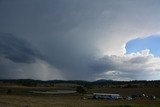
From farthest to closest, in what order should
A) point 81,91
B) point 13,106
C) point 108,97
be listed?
1. point 81,91
2. point 108,97
3. point 13,106

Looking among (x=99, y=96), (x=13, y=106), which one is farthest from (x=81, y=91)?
(x=13, y=106)

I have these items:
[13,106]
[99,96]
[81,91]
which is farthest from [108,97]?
[13,106]

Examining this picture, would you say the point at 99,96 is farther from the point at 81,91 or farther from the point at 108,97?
the point at 81,91

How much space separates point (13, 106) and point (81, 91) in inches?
4549

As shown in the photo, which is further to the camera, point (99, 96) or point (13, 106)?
point (99, 96)

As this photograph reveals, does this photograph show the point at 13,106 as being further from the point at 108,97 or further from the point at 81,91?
the point at 81,91

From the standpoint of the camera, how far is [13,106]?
65.6 meters

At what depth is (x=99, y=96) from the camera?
139 meters

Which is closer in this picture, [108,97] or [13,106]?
[13,106]

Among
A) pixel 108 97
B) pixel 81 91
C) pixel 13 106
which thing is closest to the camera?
pixel 13 106

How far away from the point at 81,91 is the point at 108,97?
4332 cm

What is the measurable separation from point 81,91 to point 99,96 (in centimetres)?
4189

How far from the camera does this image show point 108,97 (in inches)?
5433

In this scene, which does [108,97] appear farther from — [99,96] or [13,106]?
[13,106]
